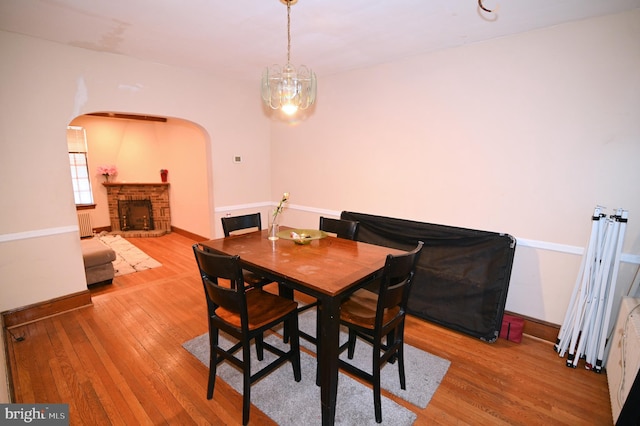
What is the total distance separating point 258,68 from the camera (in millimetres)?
3537

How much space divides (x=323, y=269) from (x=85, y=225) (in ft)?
20.4

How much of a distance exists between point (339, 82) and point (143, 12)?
2177 millimetres

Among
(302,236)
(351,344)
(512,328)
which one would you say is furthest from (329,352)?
(512,328)

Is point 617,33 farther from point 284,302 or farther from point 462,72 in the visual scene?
point 284,302

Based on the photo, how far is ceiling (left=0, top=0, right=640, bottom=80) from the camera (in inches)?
80.6

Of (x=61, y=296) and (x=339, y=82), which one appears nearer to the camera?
(x=61, y=296)

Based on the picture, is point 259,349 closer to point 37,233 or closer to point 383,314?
point 383,314

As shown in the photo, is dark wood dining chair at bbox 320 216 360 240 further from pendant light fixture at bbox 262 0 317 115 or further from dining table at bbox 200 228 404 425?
pendant light fixture at bbox 262 0 317 115

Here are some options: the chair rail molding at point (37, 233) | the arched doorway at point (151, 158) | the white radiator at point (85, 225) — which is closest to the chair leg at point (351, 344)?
the chair rail molding at point (37, 233)

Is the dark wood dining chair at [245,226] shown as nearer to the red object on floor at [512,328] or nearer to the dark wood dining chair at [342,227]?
the dark wood dining chair at [342,227]

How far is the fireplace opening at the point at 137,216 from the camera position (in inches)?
248

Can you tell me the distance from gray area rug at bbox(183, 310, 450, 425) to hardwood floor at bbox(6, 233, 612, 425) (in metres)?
0.07

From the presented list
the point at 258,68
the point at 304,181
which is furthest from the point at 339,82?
the point at 304,181
